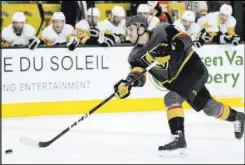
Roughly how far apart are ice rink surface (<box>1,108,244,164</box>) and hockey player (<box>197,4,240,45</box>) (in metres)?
1.01

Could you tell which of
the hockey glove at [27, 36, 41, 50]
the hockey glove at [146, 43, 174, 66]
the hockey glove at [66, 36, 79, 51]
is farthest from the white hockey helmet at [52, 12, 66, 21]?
the hockey glove at [146, 43, 174, 66]

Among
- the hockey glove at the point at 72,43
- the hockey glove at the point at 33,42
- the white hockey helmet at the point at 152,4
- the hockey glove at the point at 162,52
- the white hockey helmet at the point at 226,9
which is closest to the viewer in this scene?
the hockey glove at the point at 162,52

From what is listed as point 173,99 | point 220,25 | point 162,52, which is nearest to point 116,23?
point 220,25

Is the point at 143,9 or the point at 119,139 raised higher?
the point at 143,9

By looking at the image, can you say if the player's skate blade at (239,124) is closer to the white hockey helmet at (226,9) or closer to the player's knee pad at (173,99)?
the player's knee pad at (173,99)

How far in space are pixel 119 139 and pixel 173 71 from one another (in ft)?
4.34

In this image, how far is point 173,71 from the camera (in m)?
4.02

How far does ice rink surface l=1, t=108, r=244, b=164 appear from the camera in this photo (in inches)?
172

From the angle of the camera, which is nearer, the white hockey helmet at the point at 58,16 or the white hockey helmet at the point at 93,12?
the white hockey helmet at the point at 58,16

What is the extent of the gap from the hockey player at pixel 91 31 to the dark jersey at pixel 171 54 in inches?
103

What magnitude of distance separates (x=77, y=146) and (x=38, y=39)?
6.22 feet

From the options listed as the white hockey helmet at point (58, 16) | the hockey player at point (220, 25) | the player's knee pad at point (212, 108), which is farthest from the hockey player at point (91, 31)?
the player's knee pad at point (212, 108)

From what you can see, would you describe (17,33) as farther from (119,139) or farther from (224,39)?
(224,39)

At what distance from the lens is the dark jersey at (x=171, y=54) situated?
373 centimetres
